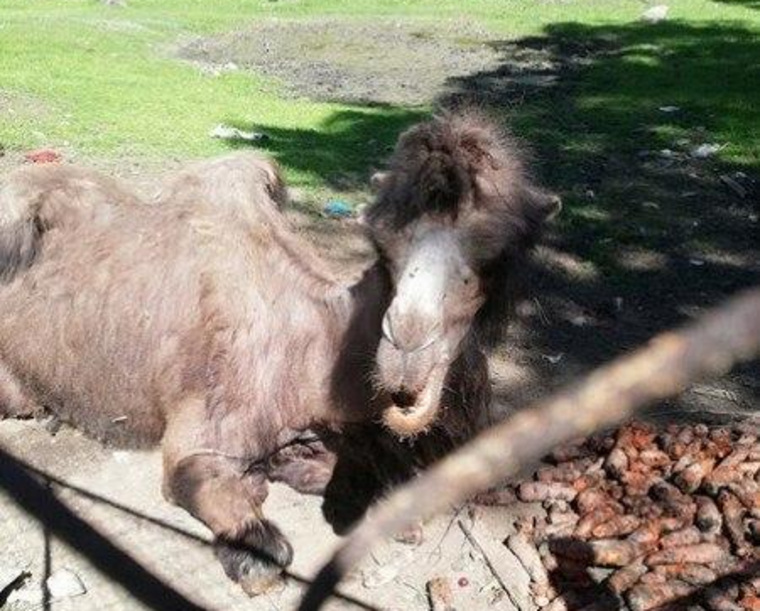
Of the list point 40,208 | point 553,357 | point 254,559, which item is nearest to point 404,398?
point 254,559

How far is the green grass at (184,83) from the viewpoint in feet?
27.0

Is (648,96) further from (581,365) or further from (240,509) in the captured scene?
(240,509)

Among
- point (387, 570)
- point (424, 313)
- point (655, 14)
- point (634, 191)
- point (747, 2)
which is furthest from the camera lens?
point (747, 2)

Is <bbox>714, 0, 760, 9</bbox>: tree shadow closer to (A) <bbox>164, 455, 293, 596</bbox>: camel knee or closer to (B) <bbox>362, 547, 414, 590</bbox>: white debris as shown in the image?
(B) <bbox>362, 547, 414, 590</bbox>: white debris

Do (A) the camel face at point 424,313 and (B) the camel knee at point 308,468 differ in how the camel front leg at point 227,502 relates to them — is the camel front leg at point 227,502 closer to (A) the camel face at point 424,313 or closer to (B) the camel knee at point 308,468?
(B) the camel knee at point 308,468

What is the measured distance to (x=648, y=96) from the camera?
1049cm

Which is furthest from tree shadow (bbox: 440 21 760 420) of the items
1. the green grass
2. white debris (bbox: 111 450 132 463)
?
white debris (bbox: 111 450 132 463)

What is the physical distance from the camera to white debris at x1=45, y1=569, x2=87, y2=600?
3.27 meters

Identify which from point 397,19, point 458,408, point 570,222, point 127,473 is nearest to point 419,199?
point 458,408

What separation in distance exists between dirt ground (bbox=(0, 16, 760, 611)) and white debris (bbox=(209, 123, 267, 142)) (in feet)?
3.67

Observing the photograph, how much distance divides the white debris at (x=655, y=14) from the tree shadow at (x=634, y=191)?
9.43 feet

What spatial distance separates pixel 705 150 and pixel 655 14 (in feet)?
29.0

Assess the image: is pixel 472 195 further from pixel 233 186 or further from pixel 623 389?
pixel 623 389

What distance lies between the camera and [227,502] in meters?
3.47
